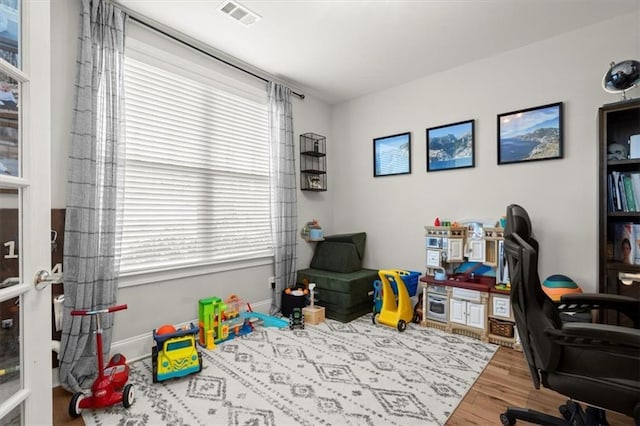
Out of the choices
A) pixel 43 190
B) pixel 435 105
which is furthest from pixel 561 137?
pixel 43 190

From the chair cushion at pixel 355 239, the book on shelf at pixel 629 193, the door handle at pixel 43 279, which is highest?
the book on shelf at pixel 629 193

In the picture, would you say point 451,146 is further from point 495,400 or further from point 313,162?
point 495,400

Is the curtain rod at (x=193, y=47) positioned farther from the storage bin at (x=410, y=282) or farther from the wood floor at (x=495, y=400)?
the wood floor at (x=495, y=400)

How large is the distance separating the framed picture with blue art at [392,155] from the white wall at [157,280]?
94 centimetres

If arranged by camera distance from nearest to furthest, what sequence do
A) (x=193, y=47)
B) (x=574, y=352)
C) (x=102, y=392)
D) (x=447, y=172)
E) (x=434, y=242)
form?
(x=574, y=352)
(x=102, y=392)
(x=193, y=47)
(x=434, y=242)
(x=447, y=172)

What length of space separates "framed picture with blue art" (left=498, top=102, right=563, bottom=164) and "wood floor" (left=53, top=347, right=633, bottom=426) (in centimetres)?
184

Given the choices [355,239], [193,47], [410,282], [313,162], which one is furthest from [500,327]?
[193,47]

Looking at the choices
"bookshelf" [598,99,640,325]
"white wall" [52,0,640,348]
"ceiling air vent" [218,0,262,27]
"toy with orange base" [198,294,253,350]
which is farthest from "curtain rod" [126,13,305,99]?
"bookshelf" [598,99,640,325]

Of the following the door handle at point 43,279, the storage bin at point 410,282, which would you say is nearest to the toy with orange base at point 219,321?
the storage bin at point 410,282

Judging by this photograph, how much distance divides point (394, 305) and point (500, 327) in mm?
963

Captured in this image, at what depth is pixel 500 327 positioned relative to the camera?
261cm

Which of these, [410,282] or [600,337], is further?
[410,282]

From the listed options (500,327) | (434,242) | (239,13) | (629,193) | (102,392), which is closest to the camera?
(102,392)

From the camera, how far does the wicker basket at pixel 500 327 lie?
2.57m
